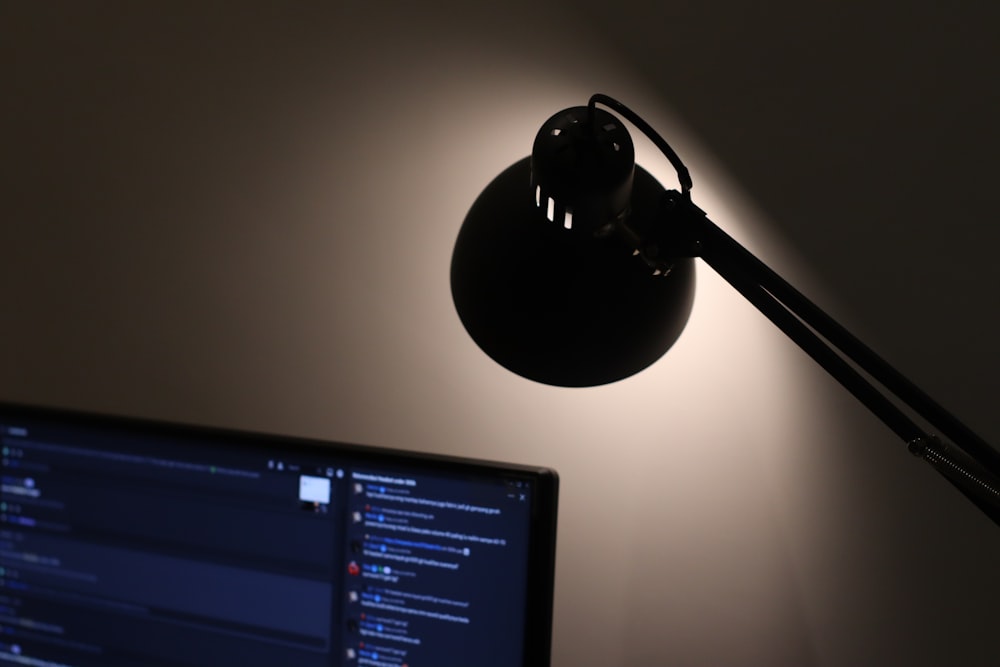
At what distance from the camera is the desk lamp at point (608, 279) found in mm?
441

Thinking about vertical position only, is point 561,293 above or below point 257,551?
above

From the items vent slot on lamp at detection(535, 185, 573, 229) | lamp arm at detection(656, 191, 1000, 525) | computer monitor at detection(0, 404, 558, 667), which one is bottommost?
computer monitor at detection(0, 404, 558, 667)

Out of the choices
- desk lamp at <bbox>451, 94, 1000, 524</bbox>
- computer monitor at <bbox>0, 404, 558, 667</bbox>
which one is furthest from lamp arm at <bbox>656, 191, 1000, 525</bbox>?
computer monitor at <bbox>0, 404, 558, 667</bbox>

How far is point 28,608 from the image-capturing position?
2.74 ft

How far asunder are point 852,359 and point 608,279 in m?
0.15

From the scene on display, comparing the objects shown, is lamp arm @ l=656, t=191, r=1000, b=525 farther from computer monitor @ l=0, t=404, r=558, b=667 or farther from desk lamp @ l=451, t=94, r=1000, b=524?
computer monitor @ l=0, t=404, r=558, b=667

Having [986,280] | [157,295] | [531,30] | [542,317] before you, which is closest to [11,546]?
[157,295]

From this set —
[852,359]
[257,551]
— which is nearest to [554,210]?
[852,359]

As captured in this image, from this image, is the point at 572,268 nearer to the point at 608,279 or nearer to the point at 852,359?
the point at 608,279

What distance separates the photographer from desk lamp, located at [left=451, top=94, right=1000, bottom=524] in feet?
1.45

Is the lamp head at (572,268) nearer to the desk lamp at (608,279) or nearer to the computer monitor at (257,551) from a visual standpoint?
the desk lamp at (608,279)


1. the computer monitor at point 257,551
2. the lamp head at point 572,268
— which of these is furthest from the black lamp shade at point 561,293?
the computer monitor at point 257,551

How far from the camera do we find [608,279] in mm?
Result: 501

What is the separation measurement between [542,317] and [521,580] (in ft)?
1.00
